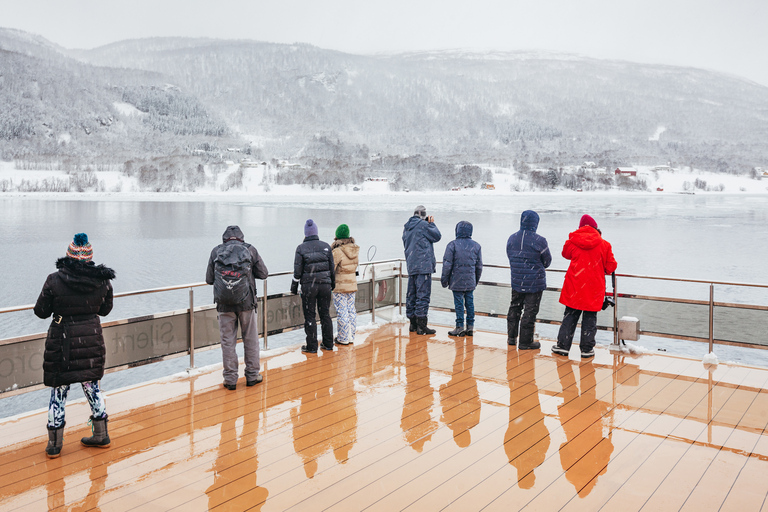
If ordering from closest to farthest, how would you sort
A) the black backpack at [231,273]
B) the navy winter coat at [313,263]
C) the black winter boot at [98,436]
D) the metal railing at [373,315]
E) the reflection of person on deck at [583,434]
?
the reflection of person on deck at [583,434], the black winter boot at [98,436], the black backpack at [231,273], the metal railing at [373,315], the navy winter coat at [313,263]

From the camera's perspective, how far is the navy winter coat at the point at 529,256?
20.7 ft

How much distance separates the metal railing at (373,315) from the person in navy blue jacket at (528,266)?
54 centimetres

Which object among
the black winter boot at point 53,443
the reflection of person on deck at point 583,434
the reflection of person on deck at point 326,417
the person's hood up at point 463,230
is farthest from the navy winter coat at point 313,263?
the black winter boot at point 53,443

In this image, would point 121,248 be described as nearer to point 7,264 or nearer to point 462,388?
point 7,264

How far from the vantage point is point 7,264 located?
91.5 feet

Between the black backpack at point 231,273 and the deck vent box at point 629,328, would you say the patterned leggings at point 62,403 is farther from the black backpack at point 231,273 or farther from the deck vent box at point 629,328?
the deck vent box at point 629,328

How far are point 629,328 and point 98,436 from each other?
502cm

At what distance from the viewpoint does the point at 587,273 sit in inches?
235

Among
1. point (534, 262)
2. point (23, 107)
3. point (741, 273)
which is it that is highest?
point (23, 107)

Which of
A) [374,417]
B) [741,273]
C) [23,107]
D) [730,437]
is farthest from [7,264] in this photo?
[23,107]

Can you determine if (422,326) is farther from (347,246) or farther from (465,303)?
(347,246)

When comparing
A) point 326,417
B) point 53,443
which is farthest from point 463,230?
point 53,443

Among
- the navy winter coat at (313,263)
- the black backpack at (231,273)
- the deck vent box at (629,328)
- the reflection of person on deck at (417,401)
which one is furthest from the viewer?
the deck vent box at (629,328)

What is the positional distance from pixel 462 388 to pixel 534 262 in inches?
71.7
